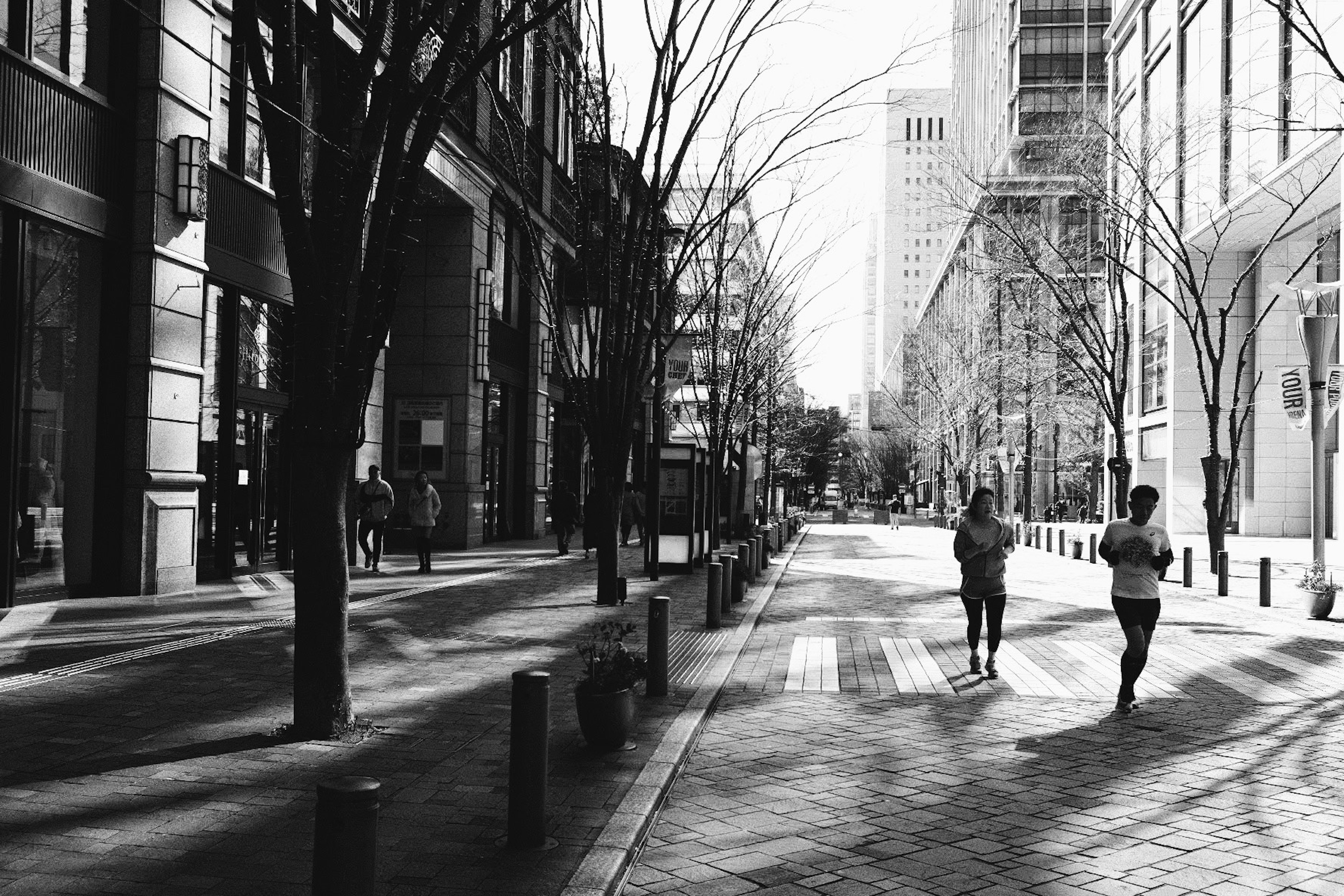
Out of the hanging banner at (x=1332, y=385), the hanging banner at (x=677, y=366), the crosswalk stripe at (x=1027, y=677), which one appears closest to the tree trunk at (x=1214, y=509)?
the hanging banner at (x=1332, y=385)

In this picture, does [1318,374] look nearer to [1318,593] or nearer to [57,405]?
[1318,593]

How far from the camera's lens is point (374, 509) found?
18656 mm

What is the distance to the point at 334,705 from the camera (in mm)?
6996

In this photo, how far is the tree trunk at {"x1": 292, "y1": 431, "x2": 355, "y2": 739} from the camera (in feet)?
22.7

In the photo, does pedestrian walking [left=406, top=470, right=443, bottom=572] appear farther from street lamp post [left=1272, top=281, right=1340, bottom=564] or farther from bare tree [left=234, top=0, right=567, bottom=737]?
street lamp post [left=1272, top=281, right=1340, bottom=564]

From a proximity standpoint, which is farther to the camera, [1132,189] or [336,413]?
[1132,189]

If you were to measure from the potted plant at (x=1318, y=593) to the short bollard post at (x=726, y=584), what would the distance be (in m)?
7.66

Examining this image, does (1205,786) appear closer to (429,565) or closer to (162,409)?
(162,409)

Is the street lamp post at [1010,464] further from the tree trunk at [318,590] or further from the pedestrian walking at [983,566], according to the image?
the tree trunk at [318,590]

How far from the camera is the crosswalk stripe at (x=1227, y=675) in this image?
376 inches

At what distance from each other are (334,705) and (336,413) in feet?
5.58

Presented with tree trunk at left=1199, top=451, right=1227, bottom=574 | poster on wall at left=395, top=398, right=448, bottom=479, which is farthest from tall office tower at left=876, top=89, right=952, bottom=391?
poster on wall at left=395, top=398, right=448, bottom=479

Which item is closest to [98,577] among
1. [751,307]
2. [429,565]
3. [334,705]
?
[429,565]

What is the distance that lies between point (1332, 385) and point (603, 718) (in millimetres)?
17032
